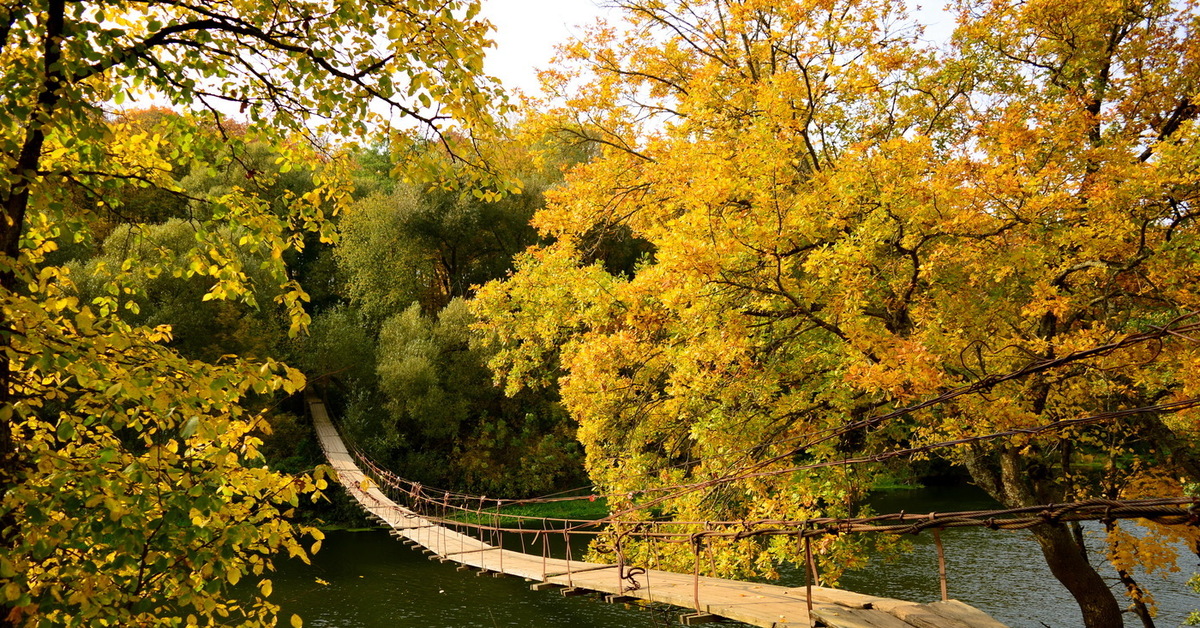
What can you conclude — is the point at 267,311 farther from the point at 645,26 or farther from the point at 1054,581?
the point at 1054,581

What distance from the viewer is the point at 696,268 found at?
18.4 ft

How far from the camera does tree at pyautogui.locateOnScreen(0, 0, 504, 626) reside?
2135mm

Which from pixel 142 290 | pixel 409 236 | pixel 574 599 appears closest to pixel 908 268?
pixel 142 290

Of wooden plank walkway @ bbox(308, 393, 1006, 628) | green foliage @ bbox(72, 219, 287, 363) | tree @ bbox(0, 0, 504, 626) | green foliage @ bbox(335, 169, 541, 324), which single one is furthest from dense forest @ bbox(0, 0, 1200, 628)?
green foliage @ bbox(335, 169, 541, 324)

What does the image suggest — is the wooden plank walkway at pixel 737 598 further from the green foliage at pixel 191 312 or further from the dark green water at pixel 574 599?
the green foliage at pixel 191 312

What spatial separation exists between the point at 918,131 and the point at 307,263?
2001cm

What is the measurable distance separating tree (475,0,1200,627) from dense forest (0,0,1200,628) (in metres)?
0.04

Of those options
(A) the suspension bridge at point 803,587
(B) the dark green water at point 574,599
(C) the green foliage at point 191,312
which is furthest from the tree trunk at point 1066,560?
(C) the green foliage at point 191,312

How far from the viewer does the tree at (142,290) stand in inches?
84.0

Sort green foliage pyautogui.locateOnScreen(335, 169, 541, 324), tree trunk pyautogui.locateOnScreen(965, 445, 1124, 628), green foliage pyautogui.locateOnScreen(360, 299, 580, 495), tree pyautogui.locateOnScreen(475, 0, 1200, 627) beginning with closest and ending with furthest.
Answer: tree pyautogui.locateOnScreen(475, 0, 1200, 627), tree trunk pyautogui.locateOnScreen(965, 445, 1124, 628), green foliage pyautogui.locateOnScreen(360, 299, 580, 495), green foliage pyautogui.locateOnScreen(335, 169, 541, 324)

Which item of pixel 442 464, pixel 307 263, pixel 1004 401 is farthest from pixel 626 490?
pixel 307 263

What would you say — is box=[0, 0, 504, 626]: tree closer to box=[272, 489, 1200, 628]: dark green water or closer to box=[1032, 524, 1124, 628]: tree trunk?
box=[1032, 524, 1124, 628]: tree trunk

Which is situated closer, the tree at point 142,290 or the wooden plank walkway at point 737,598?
the tree at point 142,290

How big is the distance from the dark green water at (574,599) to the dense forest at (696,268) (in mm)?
3506
